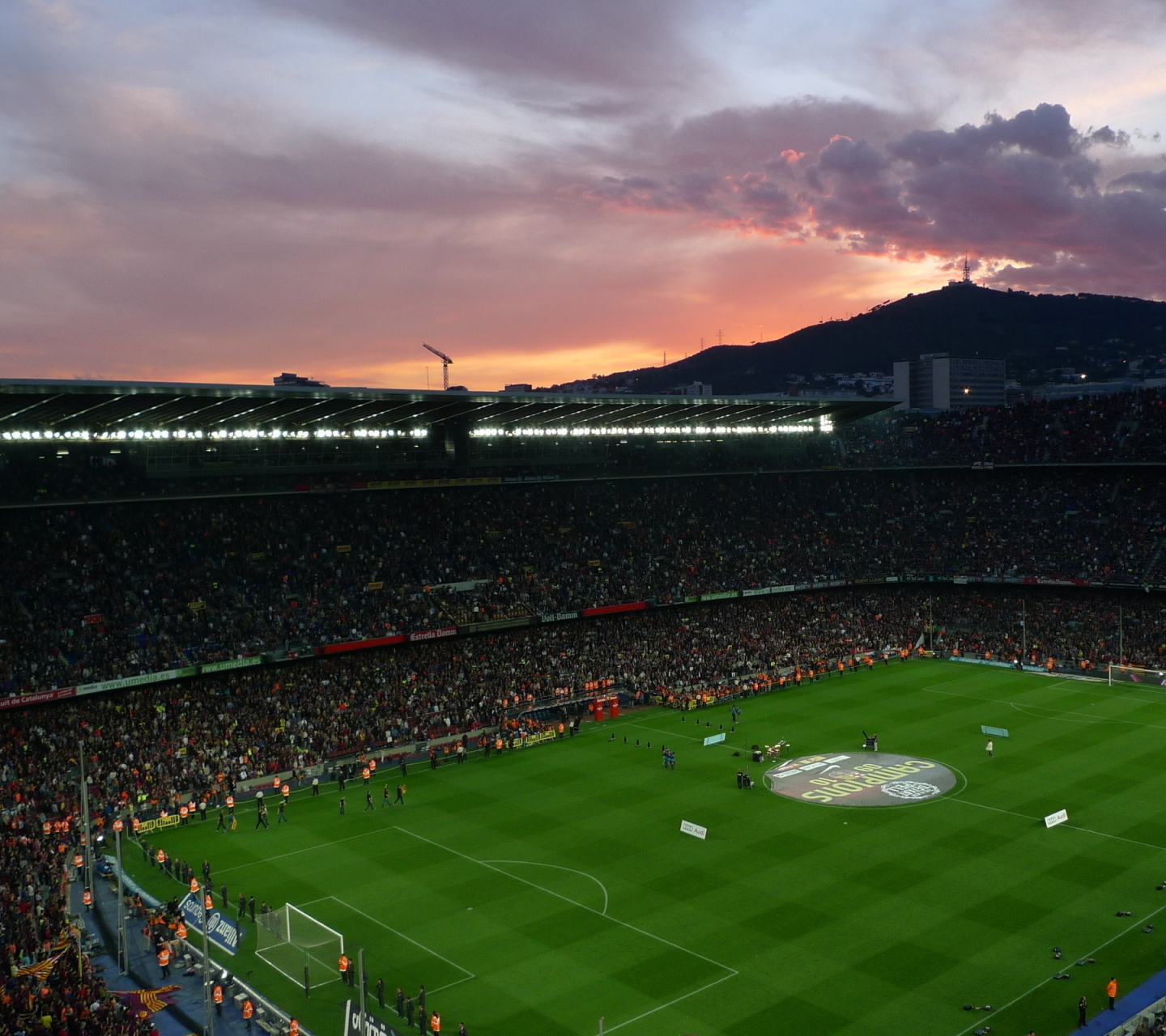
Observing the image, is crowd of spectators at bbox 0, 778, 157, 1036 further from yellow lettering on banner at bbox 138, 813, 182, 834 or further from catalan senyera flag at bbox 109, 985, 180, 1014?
yellow lettering on banner at bbox 138, 813, 182, 834

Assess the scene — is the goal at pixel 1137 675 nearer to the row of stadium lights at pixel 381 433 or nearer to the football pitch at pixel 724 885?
the football pitch at pixel 724 885

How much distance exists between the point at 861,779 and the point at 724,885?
13222mm

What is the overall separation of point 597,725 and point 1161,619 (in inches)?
1544

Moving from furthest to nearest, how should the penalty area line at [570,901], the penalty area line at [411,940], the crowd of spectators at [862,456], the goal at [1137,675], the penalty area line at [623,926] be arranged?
1. the goal at [1137,675]
2. the crowd of spectators at [862,456]
3. the penalty area line at [570,901]
4. the penalty area line at [411,940]
5. the penalty area line at [623,926]

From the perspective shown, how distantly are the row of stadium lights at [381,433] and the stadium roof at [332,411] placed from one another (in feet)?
0.28

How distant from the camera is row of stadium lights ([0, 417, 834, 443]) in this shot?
5266 centimetres

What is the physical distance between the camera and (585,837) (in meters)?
38.3

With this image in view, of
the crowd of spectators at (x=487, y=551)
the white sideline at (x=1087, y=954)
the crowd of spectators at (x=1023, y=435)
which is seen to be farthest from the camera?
the crowd of spectators at (x=1023, y=435)

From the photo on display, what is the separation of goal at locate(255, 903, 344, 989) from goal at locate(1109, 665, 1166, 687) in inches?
2005

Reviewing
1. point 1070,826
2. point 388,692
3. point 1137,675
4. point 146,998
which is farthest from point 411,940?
point 1137,675

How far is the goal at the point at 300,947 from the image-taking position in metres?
28.3

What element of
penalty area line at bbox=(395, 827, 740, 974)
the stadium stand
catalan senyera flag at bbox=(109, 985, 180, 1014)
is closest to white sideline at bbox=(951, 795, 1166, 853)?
penalty area line at bbox=(395, 827, 740, 974)

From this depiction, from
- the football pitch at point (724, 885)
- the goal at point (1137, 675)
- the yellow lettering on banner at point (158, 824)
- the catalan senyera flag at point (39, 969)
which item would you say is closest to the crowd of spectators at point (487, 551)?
the yellow lettering on banner at point (158, 824)

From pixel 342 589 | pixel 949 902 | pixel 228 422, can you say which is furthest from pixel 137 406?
pixel 949 902
